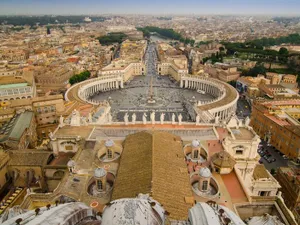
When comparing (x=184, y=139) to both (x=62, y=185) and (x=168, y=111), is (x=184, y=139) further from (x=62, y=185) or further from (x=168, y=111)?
(x=168, y=111)

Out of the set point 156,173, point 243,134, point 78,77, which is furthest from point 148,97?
point 156,173

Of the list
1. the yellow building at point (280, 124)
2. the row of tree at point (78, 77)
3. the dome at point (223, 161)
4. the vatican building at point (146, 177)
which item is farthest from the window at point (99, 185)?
the row of tree at point (78, 77)

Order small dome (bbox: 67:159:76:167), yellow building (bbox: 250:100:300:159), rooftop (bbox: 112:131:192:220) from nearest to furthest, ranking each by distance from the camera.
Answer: rooftop (bbox: 112:131:192:220) < small dome (bbox: 67:159:76:167) < yellow building (bbox: 250:100:300:159)

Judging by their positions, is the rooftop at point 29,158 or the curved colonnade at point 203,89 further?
the curved colonnade at point 203,89

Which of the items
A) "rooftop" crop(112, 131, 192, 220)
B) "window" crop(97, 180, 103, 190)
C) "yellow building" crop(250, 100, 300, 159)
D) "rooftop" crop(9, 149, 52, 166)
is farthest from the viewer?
"yellow building" crop(250, 100, 300, 159)

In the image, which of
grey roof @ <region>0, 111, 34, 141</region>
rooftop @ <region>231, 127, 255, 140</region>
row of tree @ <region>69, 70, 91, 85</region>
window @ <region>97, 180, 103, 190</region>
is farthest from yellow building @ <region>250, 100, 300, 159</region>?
row of tree @ <region>69, 70, 91, 85</region>

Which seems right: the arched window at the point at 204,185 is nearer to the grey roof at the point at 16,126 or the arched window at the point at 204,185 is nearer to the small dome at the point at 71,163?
the small dome at the point at 71,163

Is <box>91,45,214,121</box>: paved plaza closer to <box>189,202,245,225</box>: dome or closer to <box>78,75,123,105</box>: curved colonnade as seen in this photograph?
<box>78,75,123,105</box>: curved colonnade

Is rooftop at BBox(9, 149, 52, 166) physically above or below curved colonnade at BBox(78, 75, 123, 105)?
above

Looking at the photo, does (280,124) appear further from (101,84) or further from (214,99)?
(101,84)

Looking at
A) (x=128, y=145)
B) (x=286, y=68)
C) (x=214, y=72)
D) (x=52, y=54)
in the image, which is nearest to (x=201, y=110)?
(x=128, y=145)
